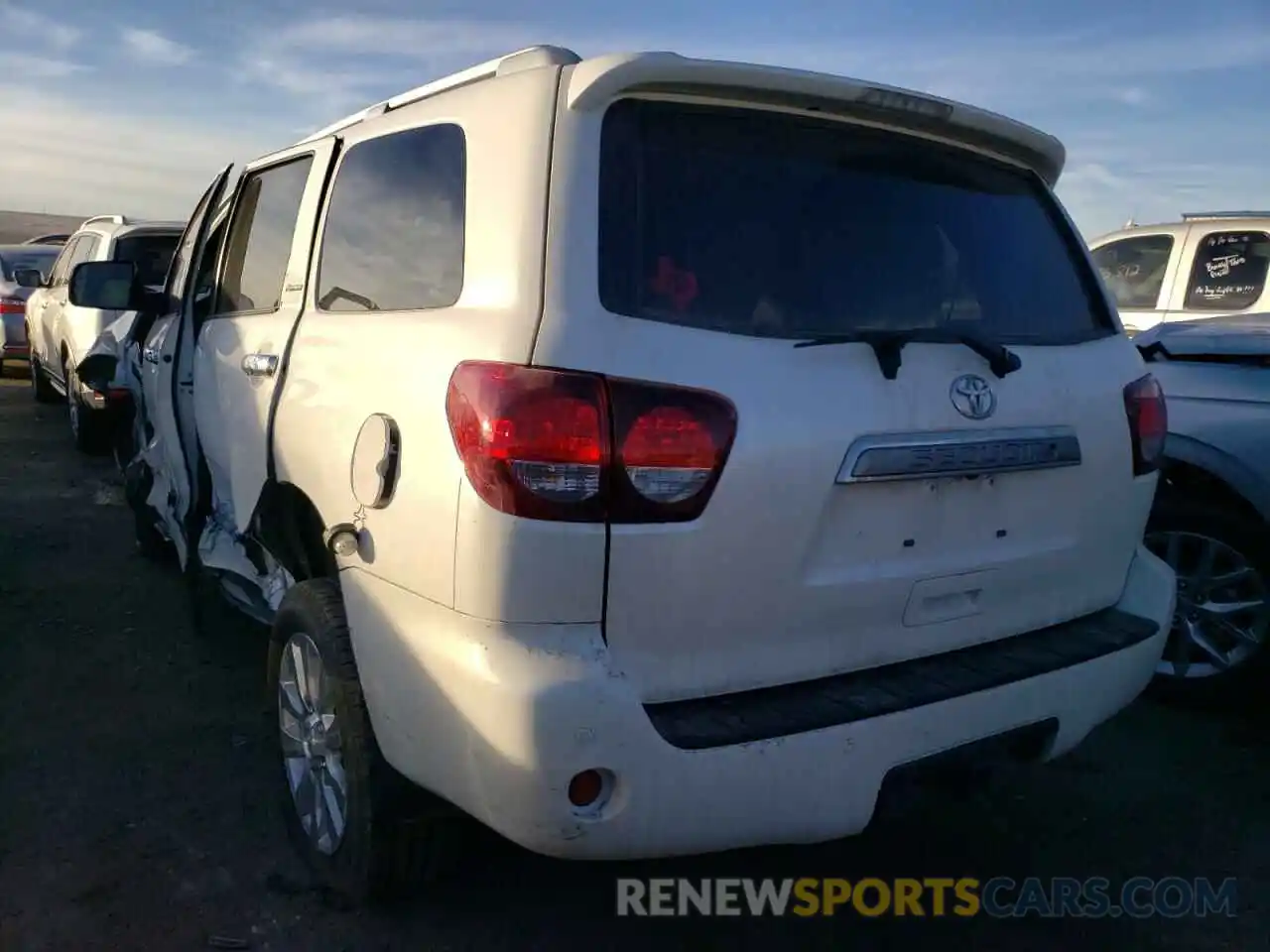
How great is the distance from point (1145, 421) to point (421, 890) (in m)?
2.19

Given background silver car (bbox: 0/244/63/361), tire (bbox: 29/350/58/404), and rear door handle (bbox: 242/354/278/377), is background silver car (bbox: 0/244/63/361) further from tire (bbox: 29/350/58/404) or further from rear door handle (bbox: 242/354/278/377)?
rear door handle (bbox: 242/354/278/377)

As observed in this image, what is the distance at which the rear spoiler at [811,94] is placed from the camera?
229cm

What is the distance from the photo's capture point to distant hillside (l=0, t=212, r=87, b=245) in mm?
46384

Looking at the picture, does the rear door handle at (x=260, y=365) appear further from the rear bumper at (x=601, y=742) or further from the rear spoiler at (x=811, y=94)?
the rear spoiler at (x=811, y=94)

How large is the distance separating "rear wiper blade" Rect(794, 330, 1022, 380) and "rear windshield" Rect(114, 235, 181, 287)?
6995 millimetres

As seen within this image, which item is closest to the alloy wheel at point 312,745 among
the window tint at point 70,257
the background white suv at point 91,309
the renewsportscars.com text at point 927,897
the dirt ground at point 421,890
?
the dirt ground at point 421,890

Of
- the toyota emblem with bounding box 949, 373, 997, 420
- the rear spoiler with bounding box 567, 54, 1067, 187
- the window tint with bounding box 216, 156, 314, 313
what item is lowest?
the toyota emblem with bounding box 949, 373, 997, 420

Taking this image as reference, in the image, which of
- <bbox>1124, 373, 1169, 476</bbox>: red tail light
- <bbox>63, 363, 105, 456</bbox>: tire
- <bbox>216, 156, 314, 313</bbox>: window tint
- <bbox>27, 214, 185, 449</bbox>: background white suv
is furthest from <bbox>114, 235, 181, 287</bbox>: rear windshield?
<bbox>1124, 373, 1169, 476</bbox>: red tail light

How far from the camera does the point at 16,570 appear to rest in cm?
566

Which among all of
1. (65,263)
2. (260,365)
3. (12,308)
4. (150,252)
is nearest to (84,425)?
(150,252)

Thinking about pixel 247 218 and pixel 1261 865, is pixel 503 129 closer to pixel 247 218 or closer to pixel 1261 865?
pixel 247 218

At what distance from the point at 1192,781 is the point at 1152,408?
56.6 inches

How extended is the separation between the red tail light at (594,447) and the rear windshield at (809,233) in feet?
0.66

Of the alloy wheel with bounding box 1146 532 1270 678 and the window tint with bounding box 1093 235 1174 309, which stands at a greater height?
the window tint with bounding box 1093 235 1174 309
